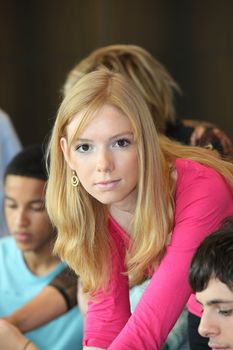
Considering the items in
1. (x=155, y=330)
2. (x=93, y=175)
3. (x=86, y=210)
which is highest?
(x=93, y=175)

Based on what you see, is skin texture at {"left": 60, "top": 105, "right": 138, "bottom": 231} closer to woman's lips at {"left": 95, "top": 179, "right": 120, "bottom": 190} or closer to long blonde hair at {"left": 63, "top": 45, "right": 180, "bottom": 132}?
woman's lips at {"left": 95, "top": 179, "right": 120, "bottom": 190}

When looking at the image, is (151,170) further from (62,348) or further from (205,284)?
(62,348)

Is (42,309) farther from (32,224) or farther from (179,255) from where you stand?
(179,255)

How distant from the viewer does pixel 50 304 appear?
237 centimetres

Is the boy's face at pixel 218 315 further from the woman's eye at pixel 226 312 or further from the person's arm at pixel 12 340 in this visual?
the person's arm at pixel 12 340

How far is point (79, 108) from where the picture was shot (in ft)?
5.48

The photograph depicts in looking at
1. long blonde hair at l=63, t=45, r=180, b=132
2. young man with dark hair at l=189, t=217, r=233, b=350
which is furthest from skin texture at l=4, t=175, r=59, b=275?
young man with dark hair at l=189, t=217, r=233, b=350

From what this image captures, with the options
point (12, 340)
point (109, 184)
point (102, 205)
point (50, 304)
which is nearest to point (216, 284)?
point (109, 184)

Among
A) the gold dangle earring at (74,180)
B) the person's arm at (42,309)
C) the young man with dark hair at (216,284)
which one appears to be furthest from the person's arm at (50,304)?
the young man with dark hair at (216,284)

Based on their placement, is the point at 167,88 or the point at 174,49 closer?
the point at 167,88

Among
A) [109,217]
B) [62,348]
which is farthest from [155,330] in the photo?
[62,348]

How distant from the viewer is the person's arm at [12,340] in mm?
2088

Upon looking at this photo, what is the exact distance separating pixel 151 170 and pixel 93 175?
0.12 metres

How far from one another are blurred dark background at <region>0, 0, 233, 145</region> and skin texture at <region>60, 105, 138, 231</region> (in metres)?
2.34
